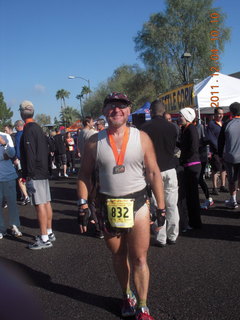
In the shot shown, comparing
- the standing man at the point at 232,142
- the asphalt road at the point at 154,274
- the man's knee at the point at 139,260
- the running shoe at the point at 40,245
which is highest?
the standing man at the point at 232,142

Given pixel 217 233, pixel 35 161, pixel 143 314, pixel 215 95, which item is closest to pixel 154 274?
pixel 143 314

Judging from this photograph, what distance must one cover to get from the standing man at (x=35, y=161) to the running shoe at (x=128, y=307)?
2.23 m

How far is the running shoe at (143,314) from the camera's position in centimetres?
274

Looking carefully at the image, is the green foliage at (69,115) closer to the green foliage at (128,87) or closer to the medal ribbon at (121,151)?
the green foliage at (128,87)

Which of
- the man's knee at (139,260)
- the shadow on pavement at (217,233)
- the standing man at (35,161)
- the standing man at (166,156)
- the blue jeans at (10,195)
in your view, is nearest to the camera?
the man's knee at (139,260)

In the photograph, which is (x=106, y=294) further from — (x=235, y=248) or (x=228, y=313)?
(x=235, y=248)

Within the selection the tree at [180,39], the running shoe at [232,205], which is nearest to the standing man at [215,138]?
the running shoe at [232,205]

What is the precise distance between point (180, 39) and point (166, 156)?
29943 millimetres

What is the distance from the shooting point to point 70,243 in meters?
5.00

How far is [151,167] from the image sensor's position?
2764 mm

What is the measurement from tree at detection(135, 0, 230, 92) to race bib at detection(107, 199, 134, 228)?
29.6 m

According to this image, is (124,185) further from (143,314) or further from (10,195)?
(10,195)

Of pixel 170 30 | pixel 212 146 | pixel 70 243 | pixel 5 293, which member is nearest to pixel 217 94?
pixel 212 146

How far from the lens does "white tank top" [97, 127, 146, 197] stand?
264 centimetres
